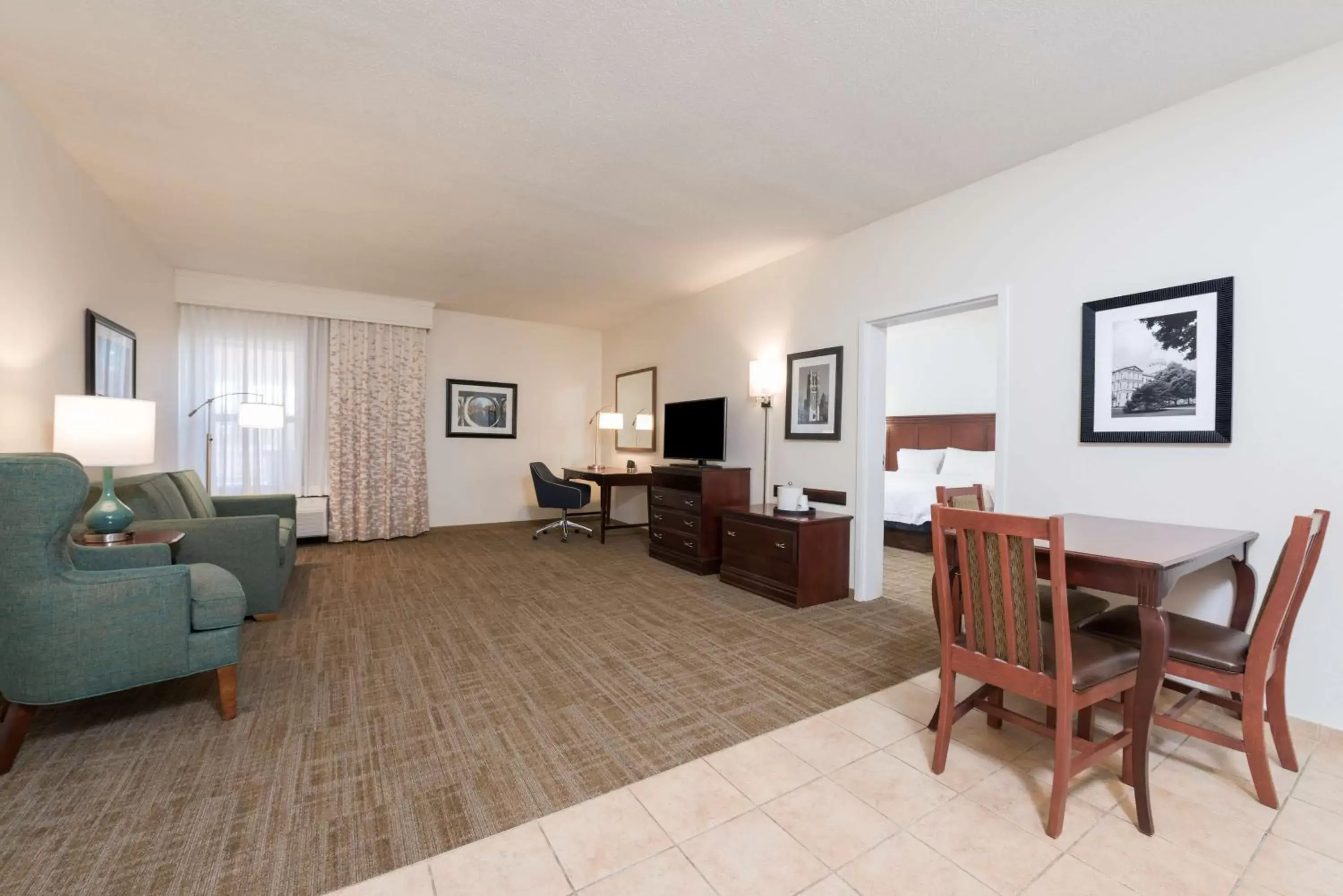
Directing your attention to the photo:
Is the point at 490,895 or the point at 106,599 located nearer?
the point at 490,895

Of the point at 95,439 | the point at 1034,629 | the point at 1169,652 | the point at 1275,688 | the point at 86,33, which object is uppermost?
the point at 86,33

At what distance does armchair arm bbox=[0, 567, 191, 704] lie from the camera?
179 cm

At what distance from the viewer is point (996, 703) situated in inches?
81.3

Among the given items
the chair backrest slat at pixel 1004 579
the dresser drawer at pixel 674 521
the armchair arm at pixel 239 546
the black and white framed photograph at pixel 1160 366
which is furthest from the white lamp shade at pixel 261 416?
the black and white framed photograph at pixel 1160 366

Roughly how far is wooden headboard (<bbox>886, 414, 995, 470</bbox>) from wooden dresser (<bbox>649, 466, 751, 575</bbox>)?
312 cm

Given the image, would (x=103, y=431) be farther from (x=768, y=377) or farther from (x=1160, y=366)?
(x=1160, y=366)

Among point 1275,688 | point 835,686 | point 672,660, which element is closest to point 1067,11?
point 1275,688

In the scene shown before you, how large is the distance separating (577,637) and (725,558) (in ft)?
5.09

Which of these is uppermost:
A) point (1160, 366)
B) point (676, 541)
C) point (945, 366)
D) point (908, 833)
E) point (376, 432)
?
point (945, 366)

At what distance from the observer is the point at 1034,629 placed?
1.62 metres

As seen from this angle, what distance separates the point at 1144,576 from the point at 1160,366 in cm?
137

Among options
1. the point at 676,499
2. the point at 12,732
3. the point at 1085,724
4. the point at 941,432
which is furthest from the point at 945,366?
the point at 12,732

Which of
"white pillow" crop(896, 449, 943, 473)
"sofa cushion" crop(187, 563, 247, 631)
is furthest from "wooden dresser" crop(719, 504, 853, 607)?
"white pillow" crop(896, 449, 943, 473)

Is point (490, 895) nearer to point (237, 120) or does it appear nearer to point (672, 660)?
point (672, 660)
